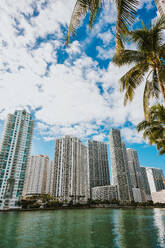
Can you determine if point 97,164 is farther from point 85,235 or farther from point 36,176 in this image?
point 85,235

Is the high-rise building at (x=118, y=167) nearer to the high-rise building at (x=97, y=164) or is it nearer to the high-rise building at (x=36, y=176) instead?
the high-rise building at (x=97, y=164)

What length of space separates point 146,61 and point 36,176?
13369 cm

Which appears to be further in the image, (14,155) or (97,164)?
(97,164)

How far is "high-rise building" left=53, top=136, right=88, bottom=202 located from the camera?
110 metres

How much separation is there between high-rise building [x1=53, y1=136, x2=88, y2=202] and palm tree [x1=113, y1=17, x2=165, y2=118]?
115 meters

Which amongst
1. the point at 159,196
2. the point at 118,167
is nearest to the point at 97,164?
the point at 118,167

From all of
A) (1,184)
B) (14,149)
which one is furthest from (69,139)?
(1,184)

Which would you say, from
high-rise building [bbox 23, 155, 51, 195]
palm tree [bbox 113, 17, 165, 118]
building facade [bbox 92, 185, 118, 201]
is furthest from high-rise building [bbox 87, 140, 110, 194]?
palm tree [bbox 113, 17, 165, 118]

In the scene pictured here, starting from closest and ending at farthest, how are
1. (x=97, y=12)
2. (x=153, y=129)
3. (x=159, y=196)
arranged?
1. (x=97, y=12)
2. (x=153, y=129)
3. (x=159, y=196)

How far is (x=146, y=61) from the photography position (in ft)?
22.4

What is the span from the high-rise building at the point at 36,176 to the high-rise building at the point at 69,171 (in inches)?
676

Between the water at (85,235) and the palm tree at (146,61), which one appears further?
the water at (85,235)

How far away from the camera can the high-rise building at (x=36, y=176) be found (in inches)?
4705

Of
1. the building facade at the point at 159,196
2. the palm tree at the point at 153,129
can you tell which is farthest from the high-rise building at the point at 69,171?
the palm tree at the point at 153,129
